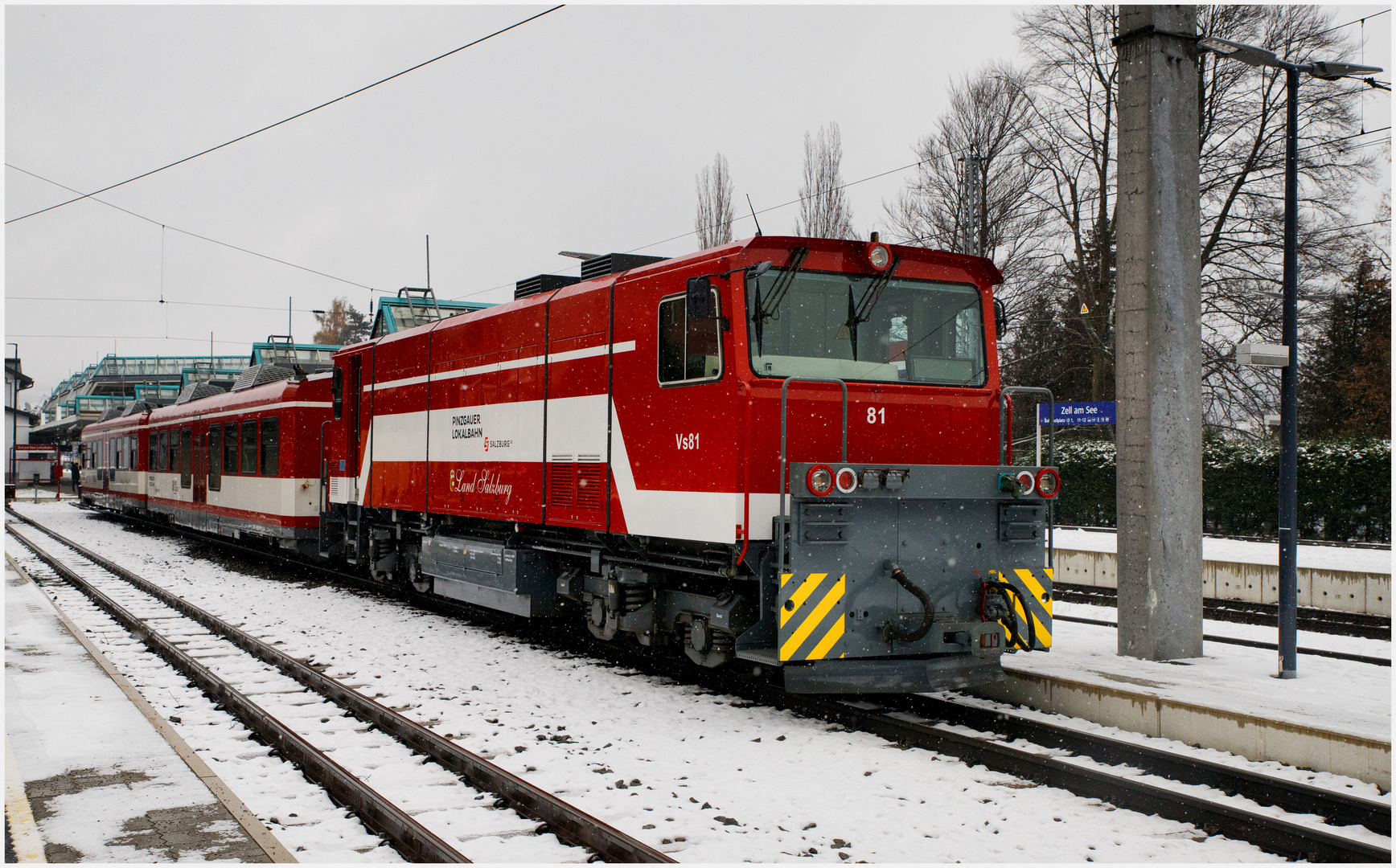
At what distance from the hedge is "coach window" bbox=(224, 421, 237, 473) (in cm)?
1803

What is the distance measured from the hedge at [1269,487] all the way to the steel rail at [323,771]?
1687cm

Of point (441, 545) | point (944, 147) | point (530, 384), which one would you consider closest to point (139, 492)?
point (441, 545)

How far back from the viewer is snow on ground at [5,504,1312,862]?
513cm

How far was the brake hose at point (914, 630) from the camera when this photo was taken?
23.6ft

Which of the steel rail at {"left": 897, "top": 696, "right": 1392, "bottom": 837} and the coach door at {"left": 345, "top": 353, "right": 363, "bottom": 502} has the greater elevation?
the coach door at {"left": 345, "top": 353, "right": 363, "bottom": 502}

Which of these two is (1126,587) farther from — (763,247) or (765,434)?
(763,247)

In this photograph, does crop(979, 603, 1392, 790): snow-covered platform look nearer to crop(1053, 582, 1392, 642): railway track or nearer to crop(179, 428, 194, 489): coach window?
crop(1053, 582, 1392, 642): railway track

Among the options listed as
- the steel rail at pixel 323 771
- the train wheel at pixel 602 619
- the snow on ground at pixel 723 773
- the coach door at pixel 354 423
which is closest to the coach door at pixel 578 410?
the train wheel at pixel 602 619

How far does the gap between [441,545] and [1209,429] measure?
1862cm

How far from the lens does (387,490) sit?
44.9 ft

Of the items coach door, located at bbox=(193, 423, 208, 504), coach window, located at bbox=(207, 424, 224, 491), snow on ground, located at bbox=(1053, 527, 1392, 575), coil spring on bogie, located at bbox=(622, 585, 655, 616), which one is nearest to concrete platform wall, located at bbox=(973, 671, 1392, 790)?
coil spring on bogie, located at bbox=(622, 585, 655, 616)

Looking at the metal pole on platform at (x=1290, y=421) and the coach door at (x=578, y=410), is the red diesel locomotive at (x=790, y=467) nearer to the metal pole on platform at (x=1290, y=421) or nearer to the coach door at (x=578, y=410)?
the coach door at (x=578, y=410)

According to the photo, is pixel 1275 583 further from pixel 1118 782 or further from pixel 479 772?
pixel 479 772

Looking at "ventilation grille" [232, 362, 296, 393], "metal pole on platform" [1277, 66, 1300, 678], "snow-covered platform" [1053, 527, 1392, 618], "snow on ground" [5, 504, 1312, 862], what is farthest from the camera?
"ventilation grille" [232, 362, 296, 393]
